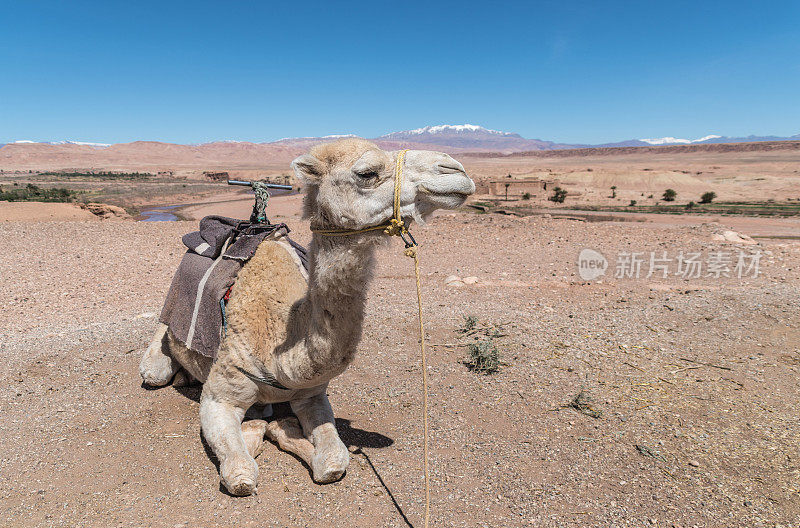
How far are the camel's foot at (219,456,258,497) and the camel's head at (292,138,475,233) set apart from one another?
185cm

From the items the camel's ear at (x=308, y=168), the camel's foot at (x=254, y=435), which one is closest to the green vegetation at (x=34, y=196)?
the camel's foot at (x=254, y=435)

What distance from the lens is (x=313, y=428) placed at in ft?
12.5

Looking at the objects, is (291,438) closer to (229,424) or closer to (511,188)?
(229,424)

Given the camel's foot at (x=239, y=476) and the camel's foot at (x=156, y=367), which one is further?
the camel's foot at (x=156, y=367)

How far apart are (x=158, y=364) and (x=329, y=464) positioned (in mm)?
2484

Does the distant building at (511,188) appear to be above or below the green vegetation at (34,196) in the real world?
below

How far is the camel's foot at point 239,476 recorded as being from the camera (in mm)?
3236

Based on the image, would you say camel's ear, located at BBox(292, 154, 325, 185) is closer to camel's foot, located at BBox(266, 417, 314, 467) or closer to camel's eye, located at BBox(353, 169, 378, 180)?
camel's eye, located at BBox(353, 169, 378, 180)

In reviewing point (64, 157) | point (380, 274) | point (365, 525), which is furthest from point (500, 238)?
point (64, 157)

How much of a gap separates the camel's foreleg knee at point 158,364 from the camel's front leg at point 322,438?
69.5 inches

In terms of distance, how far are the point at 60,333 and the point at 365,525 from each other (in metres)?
5.78

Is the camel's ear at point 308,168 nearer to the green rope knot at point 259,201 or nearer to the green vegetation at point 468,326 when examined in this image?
the green rope knot at point 259,201

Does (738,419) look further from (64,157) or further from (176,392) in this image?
(64,157)

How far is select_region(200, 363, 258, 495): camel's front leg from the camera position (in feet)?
10.7
